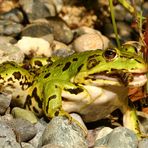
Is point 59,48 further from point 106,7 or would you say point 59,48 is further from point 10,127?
point 10,127

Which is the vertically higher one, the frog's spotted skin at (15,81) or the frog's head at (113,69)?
the frog's head at (113,69)

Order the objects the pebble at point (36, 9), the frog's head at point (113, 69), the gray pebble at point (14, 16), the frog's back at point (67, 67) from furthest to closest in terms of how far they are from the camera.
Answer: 1. the pebble at point (36, 9)
2. the gray pebble at point (14, 16)
3. the frog's back at point (67, 67)
4. the frog's head at point (113, 69)

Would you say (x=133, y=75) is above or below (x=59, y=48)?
above

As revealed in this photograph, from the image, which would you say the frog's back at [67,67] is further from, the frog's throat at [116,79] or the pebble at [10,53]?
the pebble at [10,53]

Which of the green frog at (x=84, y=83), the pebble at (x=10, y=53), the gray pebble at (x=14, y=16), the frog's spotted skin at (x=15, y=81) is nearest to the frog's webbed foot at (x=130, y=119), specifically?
the green frog at (x=84, y=83)

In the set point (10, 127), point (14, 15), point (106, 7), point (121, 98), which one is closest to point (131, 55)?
point (121, 98)

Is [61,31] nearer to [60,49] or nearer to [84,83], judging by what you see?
[60,49]
